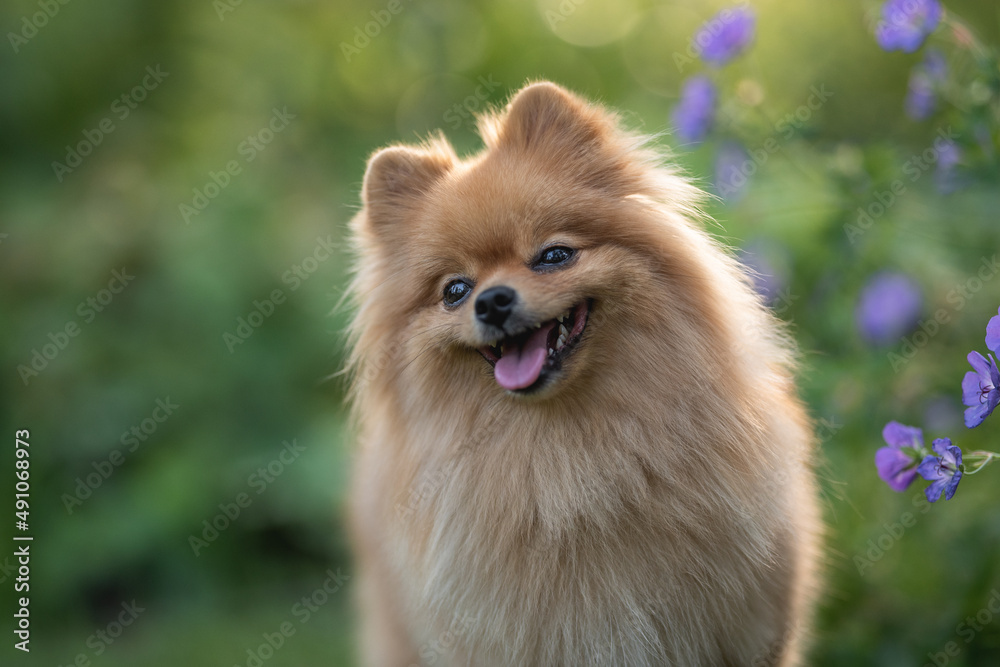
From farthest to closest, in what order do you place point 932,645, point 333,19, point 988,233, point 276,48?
point 333,19
point 276,48
point 988,233
point 932,645

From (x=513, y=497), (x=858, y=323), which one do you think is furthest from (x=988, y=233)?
(x=513, y=497)

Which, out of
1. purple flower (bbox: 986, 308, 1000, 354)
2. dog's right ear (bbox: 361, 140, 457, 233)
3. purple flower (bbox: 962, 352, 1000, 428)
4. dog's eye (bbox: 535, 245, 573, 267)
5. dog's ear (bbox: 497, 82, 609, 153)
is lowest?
purple flower (bbox: 962, 352, 1000, 428)

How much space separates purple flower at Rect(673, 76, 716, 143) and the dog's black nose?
1720 millimetres

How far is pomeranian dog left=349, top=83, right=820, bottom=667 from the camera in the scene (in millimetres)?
2633

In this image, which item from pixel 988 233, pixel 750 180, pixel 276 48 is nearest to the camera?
pixel 988 233

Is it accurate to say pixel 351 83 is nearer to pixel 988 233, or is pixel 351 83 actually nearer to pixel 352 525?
pixel 352 525

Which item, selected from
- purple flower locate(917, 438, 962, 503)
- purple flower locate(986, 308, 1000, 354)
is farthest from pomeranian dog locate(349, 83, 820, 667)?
purple flower locate(986, 308, 1000, 354)

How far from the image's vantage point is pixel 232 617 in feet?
18.6

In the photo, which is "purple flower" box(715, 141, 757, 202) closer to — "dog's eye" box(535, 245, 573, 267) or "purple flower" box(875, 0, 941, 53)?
"purple flower" box(875, 0, 941, 53)

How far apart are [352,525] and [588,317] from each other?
187cm

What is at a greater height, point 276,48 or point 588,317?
point 276,48

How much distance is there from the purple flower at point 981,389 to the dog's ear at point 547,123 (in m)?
1.36

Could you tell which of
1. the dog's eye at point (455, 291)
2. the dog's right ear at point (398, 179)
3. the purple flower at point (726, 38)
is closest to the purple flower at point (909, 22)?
the purple flower at point (726, 38)

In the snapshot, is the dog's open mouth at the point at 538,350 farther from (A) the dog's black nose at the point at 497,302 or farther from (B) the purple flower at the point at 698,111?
(B) the purple flower at the point at 698,111
